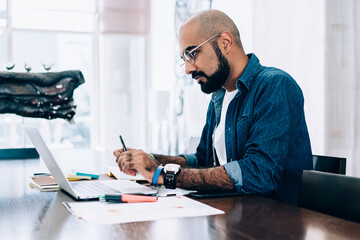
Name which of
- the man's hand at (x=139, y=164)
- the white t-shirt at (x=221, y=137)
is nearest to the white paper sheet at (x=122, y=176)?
A: the man's hand at (x=139, y=164)

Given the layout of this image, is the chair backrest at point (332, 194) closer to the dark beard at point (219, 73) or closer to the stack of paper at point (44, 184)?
the dark beard at point (219, 73)

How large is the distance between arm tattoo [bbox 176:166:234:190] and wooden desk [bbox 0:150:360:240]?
166mm

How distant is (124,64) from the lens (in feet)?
21.8

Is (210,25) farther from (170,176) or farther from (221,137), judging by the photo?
Result: (170,176)

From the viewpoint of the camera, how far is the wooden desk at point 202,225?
0.80 metres

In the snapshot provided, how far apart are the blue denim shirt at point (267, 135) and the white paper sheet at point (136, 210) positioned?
0.91 ft

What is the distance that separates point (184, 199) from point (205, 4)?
12.0 ft

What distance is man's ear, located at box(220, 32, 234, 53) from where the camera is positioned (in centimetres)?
167

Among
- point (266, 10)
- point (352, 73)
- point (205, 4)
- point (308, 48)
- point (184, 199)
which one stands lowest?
point (184, 199)

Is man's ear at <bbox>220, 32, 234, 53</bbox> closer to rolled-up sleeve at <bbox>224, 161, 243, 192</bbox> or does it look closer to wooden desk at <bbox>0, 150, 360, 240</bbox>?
rolled-up sleeve at <bbox>224, 161, 243, 192</bbox>

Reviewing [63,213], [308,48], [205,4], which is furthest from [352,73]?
[205,4]

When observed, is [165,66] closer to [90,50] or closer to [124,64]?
[124,64]

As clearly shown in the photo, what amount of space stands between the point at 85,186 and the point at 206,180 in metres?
0.41

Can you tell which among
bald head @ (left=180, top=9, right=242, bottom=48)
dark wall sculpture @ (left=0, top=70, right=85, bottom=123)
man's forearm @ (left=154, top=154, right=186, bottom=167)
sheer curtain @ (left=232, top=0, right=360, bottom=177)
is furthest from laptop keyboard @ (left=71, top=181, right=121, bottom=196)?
dark wall sculpture @ (left=0, top=70, right=85, bottom=123)
